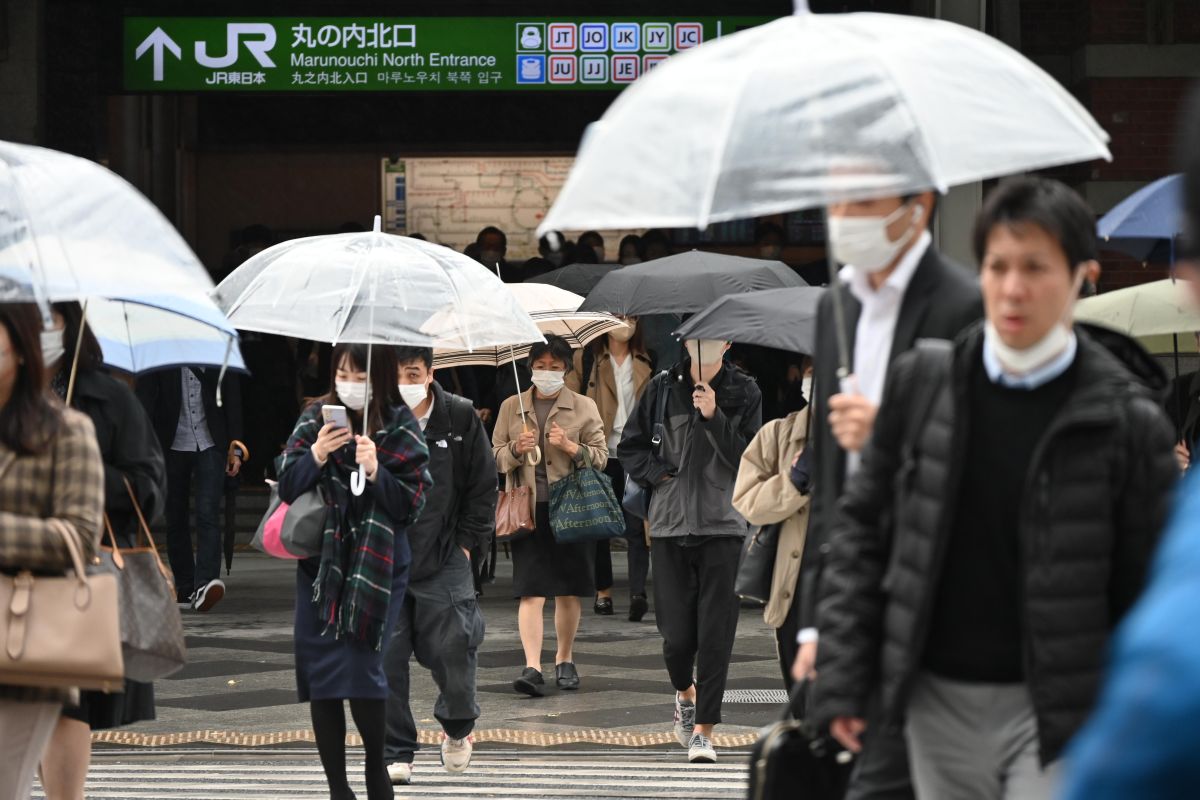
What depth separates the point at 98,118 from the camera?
16.1m

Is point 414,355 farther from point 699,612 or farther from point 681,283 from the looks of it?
point 681,283

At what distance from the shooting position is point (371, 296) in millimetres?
6820

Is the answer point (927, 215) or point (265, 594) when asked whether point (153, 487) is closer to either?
point (927, 215)

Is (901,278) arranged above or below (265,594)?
above

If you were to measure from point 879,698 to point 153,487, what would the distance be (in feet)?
9.92

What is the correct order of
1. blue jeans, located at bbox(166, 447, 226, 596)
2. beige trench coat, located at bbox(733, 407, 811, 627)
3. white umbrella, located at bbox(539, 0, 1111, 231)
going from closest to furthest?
white umbrella, located at bbox(539, 0, 1111, 231)
beige trench coat, located at bbox(733, 407, 811, 627)
blue jeans, located at bbox(166, 447, 226, 596)

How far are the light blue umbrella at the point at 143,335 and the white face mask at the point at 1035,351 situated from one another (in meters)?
4.73

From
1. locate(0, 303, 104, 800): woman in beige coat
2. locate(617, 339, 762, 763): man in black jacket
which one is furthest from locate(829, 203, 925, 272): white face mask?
locate(617, 339, 762, 763): man in black jacket

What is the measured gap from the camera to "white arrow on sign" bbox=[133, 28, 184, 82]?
50.0ft

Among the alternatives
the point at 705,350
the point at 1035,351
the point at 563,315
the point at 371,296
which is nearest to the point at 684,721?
the point at 705,350

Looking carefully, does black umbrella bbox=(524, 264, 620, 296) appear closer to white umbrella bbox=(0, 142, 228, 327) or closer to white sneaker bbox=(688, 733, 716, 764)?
white sneaker bbox=(688, 733, 716, 764)

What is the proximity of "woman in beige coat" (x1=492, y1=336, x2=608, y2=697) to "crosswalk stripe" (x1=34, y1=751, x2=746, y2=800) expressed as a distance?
1865mm

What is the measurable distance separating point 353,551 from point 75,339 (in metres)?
1.34

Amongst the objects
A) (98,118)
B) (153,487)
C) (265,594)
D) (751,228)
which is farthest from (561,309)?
(751,228)
